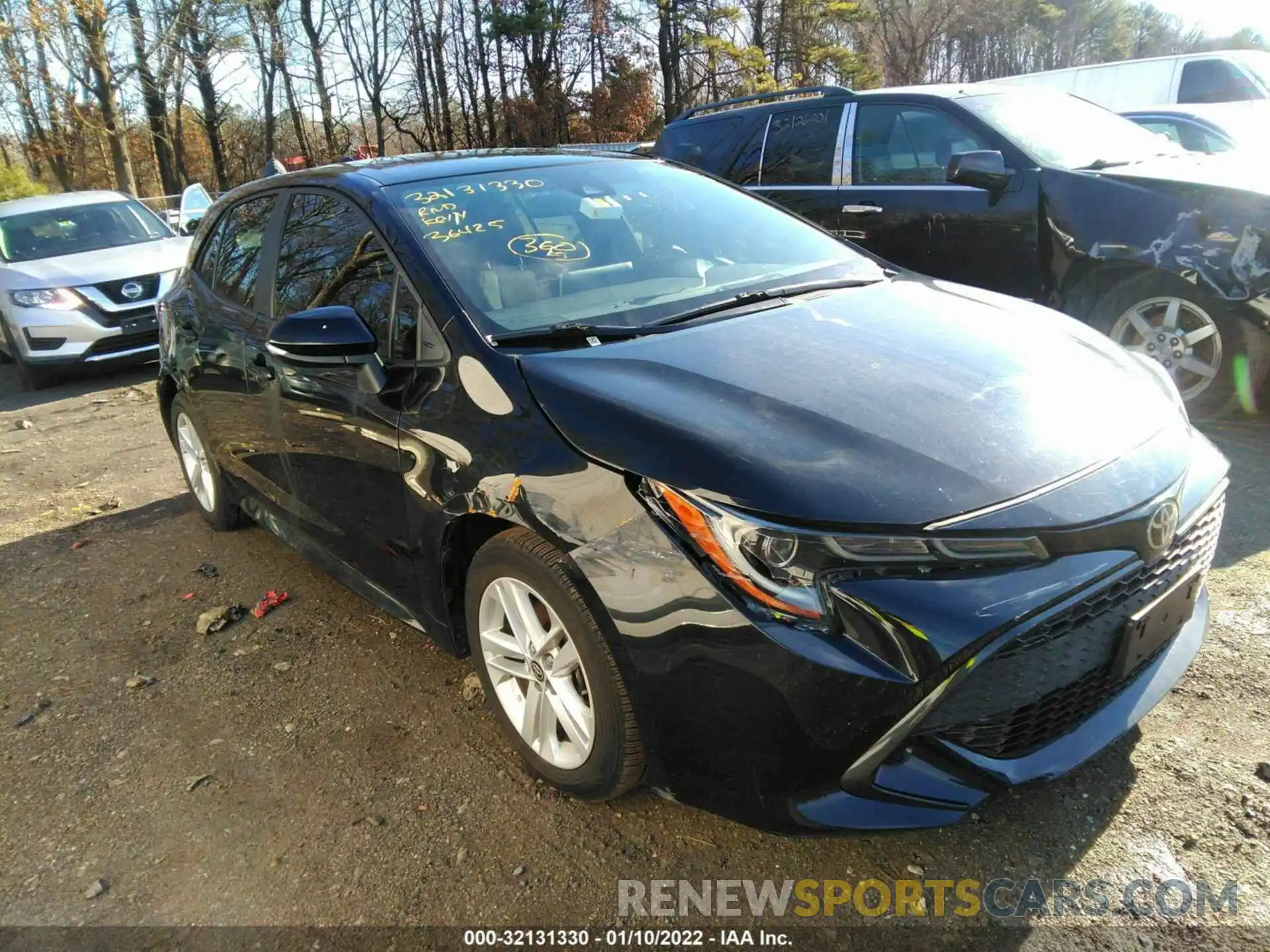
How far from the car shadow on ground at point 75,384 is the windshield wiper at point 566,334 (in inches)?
283

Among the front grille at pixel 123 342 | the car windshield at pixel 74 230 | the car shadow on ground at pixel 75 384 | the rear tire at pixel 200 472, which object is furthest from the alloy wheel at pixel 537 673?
the car windshield at pixel 74 230

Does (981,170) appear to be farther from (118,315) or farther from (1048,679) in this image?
(118,315)

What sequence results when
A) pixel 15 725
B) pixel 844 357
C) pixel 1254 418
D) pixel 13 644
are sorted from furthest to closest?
pixel 1254 418, pixel 13 644, pixel 15 725, pixel 844 357

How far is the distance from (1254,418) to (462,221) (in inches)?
170

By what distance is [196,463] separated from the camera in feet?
15.2

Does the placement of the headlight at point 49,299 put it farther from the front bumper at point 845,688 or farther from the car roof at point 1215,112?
the car roof at point 1215,112

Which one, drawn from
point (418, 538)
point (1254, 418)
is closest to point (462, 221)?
point (418, 538)

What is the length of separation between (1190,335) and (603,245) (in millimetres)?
3338

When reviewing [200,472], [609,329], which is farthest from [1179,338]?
[200,472]

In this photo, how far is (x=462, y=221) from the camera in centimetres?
288

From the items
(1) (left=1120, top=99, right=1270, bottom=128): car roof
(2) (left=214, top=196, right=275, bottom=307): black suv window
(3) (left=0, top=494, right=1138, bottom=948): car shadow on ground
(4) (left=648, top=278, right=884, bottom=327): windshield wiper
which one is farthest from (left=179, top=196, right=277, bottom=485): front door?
(1) (left=1120, top=99, right=1270, bottom=128): car roof

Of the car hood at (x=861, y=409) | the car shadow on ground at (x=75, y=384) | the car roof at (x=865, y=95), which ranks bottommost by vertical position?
the car shadow on ground at (x=75, y=384)

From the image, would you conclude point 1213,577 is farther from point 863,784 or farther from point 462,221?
point 462,221

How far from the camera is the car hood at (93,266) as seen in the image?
8.32 meters
